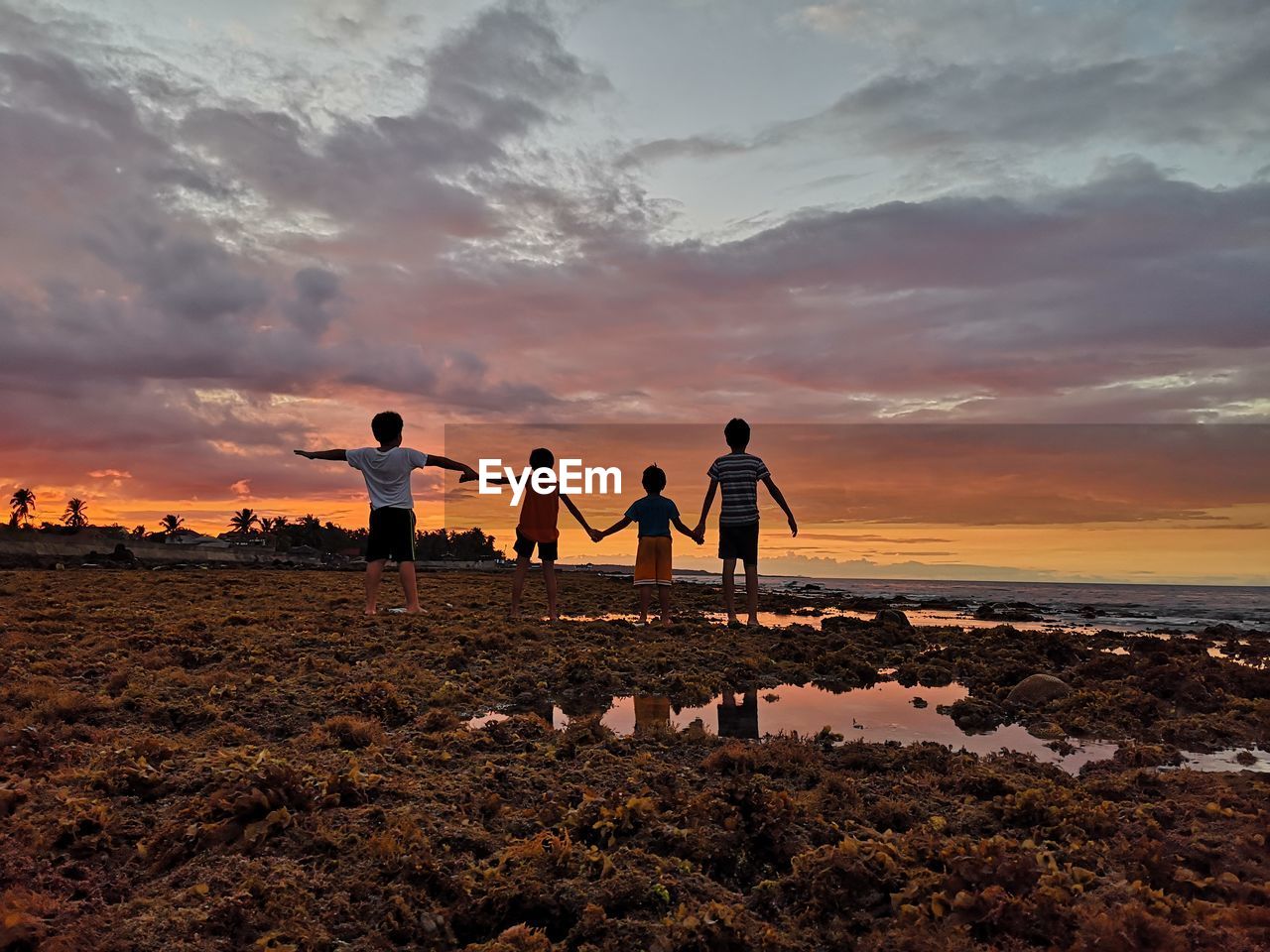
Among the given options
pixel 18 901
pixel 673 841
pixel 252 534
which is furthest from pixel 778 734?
pixel 252 534

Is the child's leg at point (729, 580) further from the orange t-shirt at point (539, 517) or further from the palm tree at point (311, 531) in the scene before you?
the palm tree at point (311, 531)

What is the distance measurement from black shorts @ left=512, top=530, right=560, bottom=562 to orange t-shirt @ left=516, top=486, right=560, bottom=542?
0.09 meters

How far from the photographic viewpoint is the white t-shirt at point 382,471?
43.2ft

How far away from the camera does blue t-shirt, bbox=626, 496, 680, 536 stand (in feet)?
46.9

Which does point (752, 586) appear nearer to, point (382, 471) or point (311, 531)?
point (382, 471)

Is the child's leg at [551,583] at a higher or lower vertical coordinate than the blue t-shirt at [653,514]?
lower

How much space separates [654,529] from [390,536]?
4676 mm

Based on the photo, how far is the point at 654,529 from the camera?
14.3 meters

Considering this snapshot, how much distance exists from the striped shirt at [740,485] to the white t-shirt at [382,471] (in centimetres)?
577

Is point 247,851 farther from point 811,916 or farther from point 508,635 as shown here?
point 508,635

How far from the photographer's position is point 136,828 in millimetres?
4781

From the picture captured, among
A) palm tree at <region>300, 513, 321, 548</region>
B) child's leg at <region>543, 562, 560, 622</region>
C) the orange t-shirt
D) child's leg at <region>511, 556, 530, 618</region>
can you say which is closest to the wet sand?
child's leg at <region>543, 562, 560, 622</region>

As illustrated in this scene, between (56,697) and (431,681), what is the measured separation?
135 inches

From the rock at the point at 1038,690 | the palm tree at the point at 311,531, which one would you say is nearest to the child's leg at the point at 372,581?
the rock at the point at 1038,690
